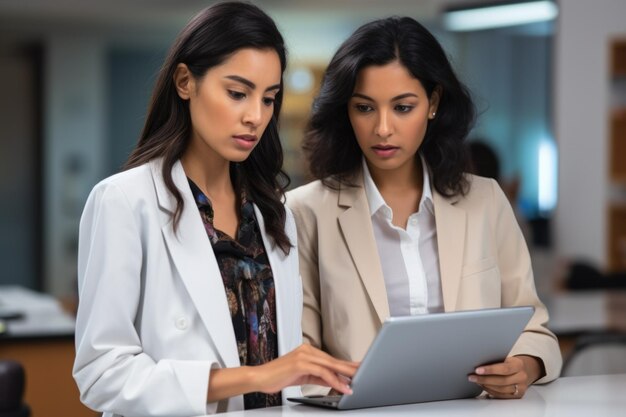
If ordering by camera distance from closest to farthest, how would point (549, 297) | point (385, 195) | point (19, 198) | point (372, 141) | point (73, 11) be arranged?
point (372, 141)
point (385, 195)
point (549, 297)
point (73, 11)
point (19, 198)

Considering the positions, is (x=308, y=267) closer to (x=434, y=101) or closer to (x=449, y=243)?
(x=449, y=243)

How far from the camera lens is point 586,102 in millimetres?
8562

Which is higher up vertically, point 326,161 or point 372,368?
point 326,161

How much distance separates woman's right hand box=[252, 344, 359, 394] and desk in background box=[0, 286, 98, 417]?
2.53m

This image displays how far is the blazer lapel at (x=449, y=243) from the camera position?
2506mm

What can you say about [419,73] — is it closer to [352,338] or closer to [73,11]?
[352,338]

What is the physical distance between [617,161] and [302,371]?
7.28m

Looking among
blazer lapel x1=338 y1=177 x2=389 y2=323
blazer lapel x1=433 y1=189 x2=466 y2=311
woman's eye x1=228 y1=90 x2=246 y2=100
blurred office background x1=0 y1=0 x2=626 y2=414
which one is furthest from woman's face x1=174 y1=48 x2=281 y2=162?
blurred office background x1=0 y1=0 x2=626 y2=414

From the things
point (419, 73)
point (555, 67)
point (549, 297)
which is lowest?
point (549, 297)

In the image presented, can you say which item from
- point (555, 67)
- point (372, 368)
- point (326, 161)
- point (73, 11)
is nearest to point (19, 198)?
point (73, 11)

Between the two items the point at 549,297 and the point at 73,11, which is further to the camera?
the point at 73,11

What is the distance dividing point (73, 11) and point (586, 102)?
17.2 ft

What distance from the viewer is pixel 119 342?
201cm

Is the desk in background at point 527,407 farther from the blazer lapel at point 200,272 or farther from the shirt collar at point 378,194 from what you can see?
the shirt collar at point 378,194
